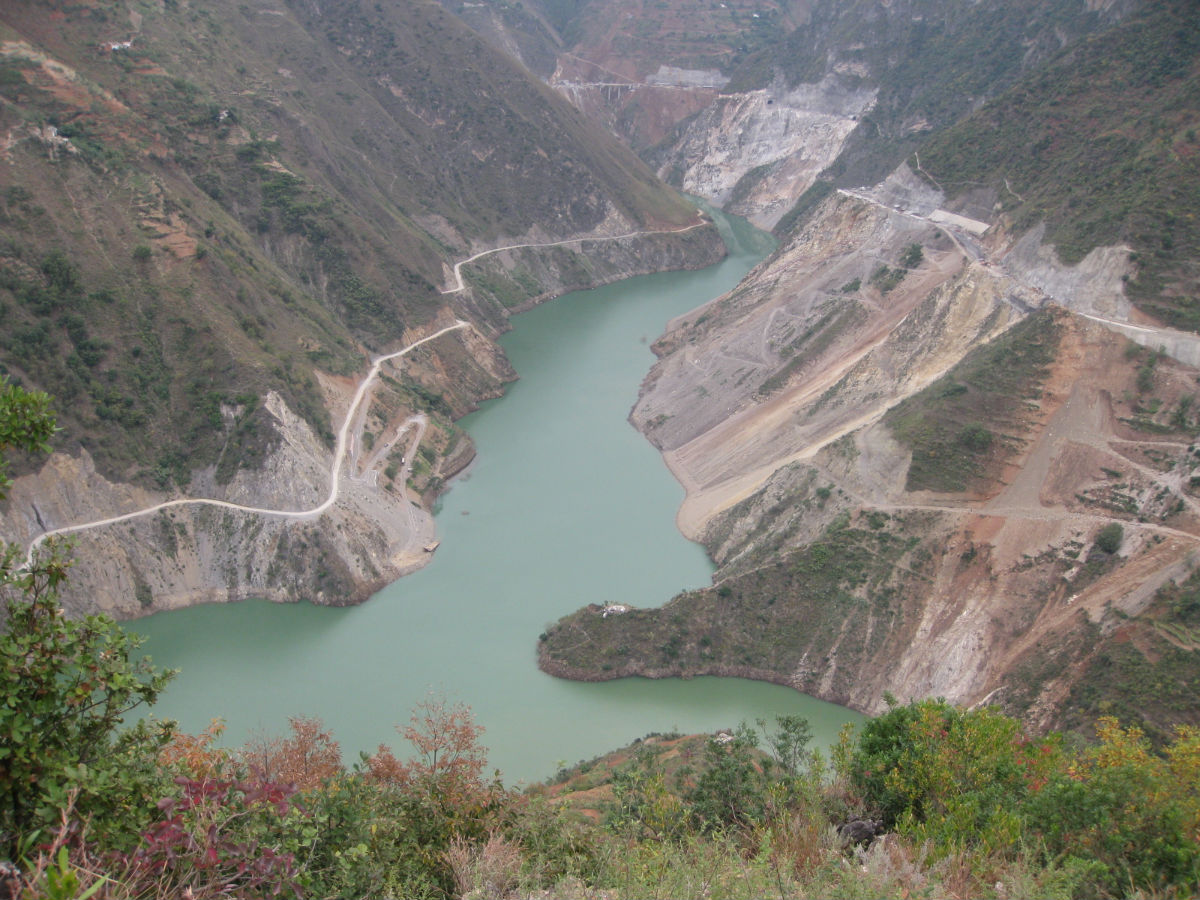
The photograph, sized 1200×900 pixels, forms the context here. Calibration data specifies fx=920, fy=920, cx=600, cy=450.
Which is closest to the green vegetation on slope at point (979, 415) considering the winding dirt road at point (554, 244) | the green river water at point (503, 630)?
the green river water at point (503, 630)

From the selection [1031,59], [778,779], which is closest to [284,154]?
[778,779]

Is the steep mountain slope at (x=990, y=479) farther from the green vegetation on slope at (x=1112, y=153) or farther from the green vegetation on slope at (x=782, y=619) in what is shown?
the green vegetation on slope at (x=1112, y=153)

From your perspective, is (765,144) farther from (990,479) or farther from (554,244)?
(990,479)

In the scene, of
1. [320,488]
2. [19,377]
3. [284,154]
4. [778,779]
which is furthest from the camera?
[284,154]

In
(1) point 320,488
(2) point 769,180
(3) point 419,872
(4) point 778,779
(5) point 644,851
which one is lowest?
(4) point 778,779

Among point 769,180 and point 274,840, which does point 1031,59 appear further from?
point 274,840

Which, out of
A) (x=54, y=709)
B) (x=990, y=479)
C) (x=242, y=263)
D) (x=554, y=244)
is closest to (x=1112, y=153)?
(x=990, y=479)
